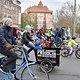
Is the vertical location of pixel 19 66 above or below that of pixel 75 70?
above

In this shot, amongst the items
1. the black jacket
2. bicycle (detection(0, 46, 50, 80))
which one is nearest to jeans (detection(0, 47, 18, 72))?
bicycle (detection(0, 46, 50, 80))

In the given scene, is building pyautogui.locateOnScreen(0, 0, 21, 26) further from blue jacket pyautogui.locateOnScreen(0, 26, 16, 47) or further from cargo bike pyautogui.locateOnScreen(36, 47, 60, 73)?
blue jacket pyautogui.locateOnScreen(0, 26, 16, 47)

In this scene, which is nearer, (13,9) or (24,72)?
(24,72)

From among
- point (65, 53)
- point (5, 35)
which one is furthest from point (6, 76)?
point (65, 53)

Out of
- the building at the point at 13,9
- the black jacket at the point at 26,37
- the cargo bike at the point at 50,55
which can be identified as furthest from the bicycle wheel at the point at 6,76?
the building at the point at 13,9

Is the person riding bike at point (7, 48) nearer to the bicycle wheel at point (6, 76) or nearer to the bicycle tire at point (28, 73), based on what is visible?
the bicycle wheel at point (6, 76)

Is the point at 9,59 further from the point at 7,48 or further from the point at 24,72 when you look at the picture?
the point at 24,72

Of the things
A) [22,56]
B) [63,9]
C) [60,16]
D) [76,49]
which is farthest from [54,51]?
[60,16]

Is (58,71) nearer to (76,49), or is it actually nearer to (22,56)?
(22,56)

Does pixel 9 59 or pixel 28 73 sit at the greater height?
pixel 9 59

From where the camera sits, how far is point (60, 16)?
60.0 meters

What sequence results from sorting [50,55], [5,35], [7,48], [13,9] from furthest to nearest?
[13,9]
[50,55]
[5,35]
[7,48]

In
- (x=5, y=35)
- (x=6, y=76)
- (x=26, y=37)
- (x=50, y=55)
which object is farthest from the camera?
(x=26, y=37)

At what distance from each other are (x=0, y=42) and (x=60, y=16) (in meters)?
54.0
